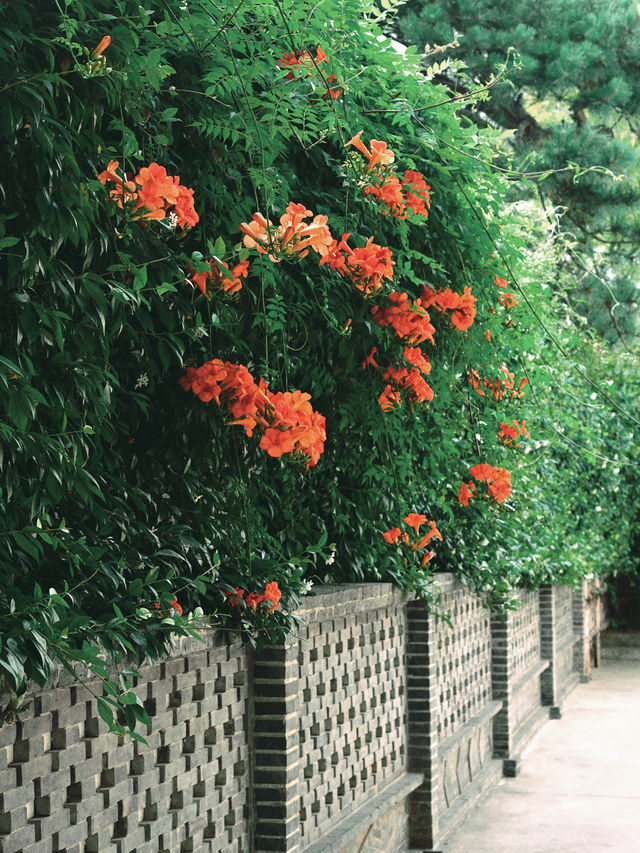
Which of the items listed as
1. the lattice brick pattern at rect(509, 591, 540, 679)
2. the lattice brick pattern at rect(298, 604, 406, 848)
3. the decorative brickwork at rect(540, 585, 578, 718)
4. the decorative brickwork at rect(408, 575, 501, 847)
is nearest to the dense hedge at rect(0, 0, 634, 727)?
the lattice brick pattern at rect(298, 604, 406, 848)

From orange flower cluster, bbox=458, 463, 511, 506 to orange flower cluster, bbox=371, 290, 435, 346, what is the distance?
1.90 metres

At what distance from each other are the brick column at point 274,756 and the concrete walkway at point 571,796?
8.75ft

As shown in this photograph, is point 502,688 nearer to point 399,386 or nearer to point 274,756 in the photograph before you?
point 274,756

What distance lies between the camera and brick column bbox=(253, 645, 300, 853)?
3521 millimetres

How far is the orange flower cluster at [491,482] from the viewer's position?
5.42m

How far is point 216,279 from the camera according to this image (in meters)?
2.69

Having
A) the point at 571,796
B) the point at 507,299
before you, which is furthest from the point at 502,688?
the point at 507,299

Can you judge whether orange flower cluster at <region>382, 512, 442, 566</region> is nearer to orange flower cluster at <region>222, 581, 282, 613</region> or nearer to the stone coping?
the stone coping

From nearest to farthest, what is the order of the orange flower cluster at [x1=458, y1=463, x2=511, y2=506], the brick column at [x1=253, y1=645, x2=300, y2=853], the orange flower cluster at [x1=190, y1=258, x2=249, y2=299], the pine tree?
1. the orange flower cluster at [x1=190, y1=258, x2=249, y2=299]
2. the brick column at [x1=253, y1=645, x2=300, y2=853]
3. the orange flower cluster at [x1=458, y1=463, x2=511, y2=506]
4. the pine tree

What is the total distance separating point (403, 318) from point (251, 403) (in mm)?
1017

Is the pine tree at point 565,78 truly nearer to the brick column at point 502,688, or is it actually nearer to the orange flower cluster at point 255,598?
the brick column at point 502,688

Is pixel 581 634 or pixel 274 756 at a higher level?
pixel 274 756

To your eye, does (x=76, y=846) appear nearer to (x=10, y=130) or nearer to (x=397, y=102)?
(x=10, y=130)

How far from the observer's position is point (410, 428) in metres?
4.23
